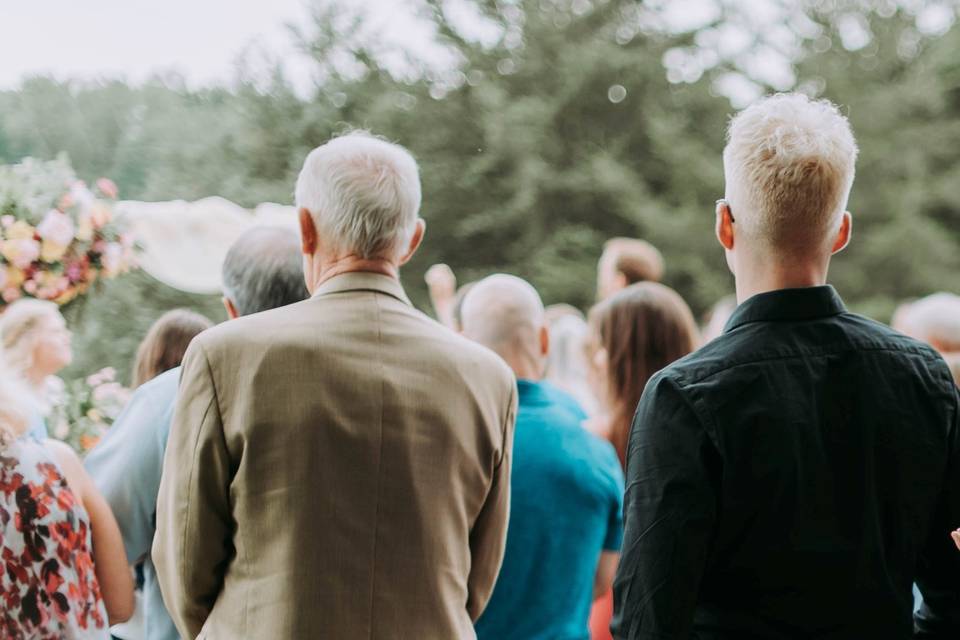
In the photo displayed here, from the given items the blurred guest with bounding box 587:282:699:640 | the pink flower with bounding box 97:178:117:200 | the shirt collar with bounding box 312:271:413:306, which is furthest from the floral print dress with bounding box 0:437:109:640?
the pink flower with bounding box 97:178:117:200

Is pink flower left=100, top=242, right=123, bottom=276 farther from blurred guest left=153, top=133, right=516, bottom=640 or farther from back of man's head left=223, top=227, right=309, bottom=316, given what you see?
blurred guest left=153, top=133, right=516, bottom=640

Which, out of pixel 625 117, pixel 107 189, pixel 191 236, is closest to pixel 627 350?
pixel 107 189

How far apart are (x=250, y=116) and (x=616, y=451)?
889 cm

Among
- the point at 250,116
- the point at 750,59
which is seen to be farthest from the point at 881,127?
the point at 250,116

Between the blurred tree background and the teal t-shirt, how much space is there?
358 inches

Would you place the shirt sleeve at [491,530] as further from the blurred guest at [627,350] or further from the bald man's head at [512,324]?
the blurred guest at [627,350]

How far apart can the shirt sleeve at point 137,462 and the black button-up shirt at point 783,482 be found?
0.94 m

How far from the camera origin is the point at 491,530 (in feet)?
5.32

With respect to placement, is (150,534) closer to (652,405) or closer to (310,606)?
(310,606)

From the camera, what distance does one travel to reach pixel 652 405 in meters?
1.20

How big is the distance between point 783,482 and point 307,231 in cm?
79

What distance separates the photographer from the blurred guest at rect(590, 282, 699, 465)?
2.38 meters

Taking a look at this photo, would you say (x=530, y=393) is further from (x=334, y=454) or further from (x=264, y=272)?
(x=334, y=454)

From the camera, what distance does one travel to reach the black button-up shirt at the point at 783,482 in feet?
3.83
